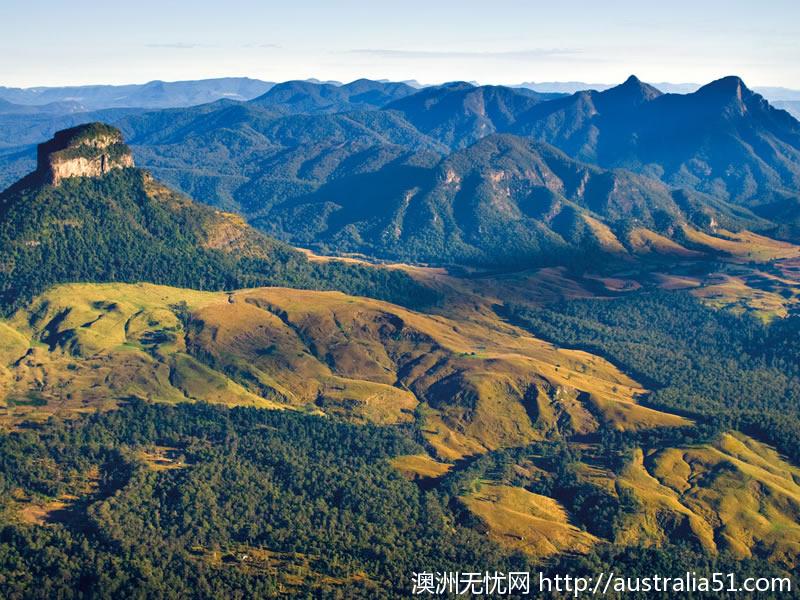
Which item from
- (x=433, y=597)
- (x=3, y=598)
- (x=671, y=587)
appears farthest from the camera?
(x=671, y=587)

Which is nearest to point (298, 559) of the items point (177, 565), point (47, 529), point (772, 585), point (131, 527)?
point (177, 565)

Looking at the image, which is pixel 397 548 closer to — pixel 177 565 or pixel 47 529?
pixel 177 565

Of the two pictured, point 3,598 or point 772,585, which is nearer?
point 3,598

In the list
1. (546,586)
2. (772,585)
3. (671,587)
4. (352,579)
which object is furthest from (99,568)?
(772,585)

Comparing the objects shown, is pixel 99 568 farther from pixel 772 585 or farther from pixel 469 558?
pixel 772 585

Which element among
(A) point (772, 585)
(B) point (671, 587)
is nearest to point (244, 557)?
(B) point (671, 587)

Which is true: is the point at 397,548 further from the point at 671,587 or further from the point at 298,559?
the point at 671,587

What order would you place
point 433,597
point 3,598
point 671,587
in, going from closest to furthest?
point 3,598 < point 433,597 < point 671,587

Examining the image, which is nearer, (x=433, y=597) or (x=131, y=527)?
(x=433, y=597)
